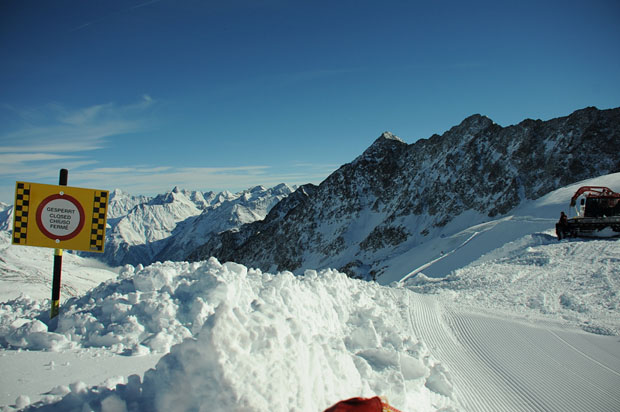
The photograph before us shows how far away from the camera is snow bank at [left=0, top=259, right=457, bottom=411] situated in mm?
3506

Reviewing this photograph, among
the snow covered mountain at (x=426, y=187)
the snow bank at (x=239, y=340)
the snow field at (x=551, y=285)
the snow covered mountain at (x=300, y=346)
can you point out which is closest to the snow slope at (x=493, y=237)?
the snow field at (x=551, y=285)

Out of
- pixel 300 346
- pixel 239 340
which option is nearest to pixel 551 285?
pixel 300 346

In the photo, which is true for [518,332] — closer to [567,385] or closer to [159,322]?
[567,385]

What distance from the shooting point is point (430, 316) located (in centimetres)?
1006

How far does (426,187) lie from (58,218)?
Result: 73069 mm

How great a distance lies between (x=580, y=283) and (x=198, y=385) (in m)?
14.0

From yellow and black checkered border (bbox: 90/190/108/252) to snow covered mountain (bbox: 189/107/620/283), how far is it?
28020mm

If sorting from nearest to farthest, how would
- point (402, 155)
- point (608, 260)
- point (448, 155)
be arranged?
1. point (608, 260)
2. point (448, 155)
3. point (402, 155)

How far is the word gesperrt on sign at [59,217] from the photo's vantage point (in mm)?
6383

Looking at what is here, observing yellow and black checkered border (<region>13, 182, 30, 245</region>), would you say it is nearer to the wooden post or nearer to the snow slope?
the wooden post

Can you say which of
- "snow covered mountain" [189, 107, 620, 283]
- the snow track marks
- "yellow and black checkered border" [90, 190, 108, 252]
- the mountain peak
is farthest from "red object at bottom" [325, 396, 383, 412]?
the mountain peak

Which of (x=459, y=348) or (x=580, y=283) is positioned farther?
(x=580, y=283)

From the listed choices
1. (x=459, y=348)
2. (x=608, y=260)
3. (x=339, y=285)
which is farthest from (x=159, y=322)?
(x=608, y=260)

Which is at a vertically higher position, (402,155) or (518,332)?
(402,155)
